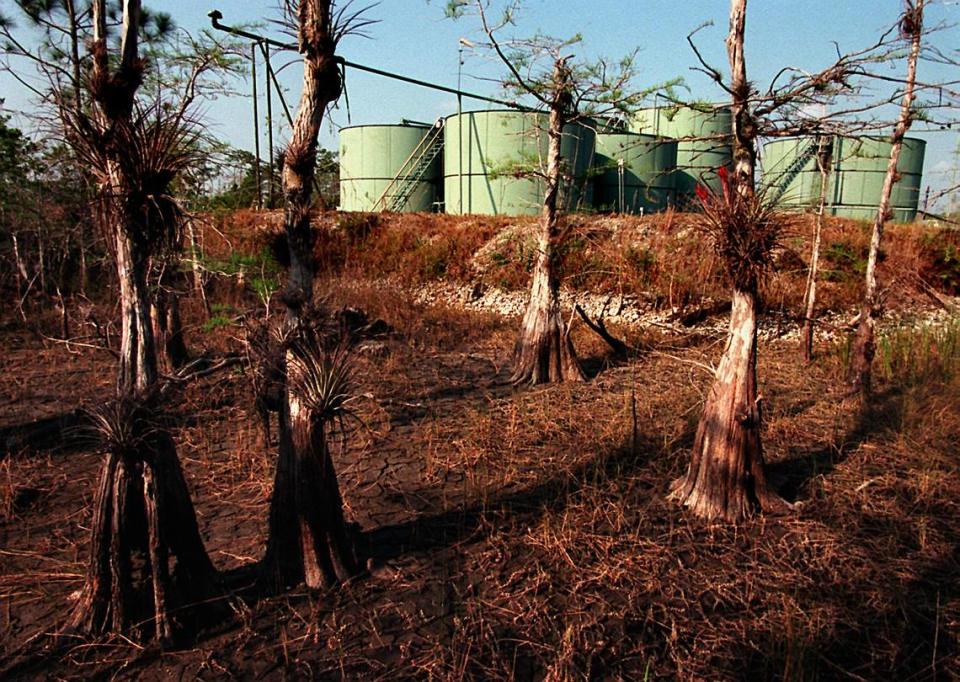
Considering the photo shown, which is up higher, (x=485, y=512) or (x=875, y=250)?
(x=875, y=250)

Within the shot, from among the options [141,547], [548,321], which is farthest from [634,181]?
[141,547]

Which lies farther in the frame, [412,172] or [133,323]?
[412,172]

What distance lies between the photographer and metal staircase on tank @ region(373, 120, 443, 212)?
18.0 metres

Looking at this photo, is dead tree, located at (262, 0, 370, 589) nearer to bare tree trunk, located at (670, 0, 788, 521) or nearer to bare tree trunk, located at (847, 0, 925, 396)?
bare tree trunk, located at (670, 0, 788, 521)

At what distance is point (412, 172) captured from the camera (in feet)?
59.7

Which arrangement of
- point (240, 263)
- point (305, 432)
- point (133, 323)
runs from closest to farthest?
point (133, 323) < point (305, 432) < point (240, 263)

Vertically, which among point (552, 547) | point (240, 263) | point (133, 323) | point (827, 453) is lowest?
point (552, 547)

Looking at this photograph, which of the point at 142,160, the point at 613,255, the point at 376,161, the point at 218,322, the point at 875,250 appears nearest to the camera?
the point at 142,160

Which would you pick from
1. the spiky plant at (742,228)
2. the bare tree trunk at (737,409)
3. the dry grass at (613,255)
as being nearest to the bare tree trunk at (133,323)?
the spiky plant at (742,228)

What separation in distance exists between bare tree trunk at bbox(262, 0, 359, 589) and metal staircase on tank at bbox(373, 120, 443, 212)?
15.4 metres

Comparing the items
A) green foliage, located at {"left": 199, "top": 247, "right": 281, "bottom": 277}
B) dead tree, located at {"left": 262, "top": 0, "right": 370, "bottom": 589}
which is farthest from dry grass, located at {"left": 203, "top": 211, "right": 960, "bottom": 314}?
dead tree, located at {"left": 262, "top": 0, "right": 370, "bottom": 589}

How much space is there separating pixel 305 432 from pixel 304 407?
13 centimetres

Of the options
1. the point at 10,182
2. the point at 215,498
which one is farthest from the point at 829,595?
the point at 10,182

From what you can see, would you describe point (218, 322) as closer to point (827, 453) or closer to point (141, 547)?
point (141, 547)
